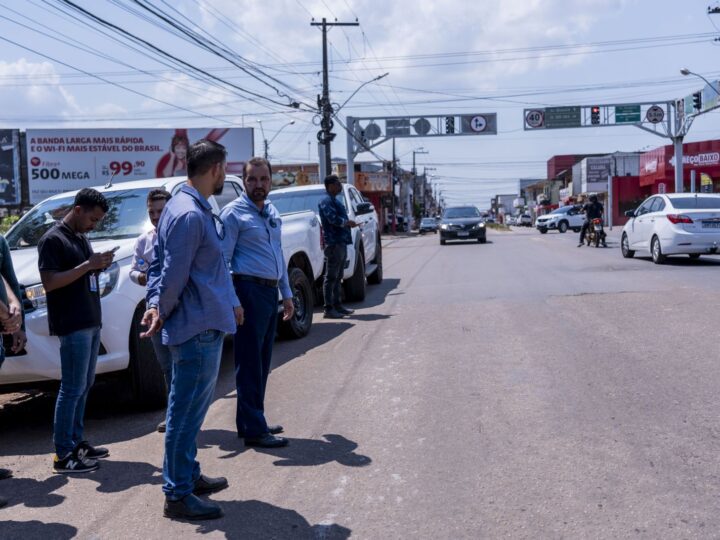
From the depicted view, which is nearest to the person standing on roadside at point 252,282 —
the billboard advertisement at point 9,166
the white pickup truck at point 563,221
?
the billboard advertisement at point 9,166

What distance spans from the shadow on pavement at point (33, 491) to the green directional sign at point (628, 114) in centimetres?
4085

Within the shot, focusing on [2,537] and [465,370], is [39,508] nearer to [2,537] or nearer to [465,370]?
[2,537]

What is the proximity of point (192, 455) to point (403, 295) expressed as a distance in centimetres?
959

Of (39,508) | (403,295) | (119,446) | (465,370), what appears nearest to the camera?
(39,508)

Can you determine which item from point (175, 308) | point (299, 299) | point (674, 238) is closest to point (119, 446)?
point (175, 308)

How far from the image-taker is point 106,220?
24.0ft

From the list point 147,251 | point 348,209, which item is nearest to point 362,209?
point 348,209

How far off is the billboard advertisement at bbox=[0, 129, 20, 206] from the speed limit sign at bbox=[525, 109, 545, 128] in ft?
86.2

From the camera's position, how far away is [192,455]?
435 centimetres

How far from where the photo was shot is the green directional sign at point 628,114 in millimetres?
41875

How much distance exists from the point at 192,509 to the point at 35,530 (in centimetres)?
81

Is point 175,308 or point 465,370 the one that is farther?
point 465,370

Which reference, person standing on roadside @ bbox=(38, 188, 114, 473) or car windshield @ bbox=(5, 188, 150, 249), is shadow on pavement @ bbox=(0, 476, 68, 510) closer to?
person standing on roadside @ bbox=(38, 188, 114, 473)

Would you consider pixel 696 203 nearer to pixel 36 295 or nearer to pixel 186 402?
pixel 36 295
